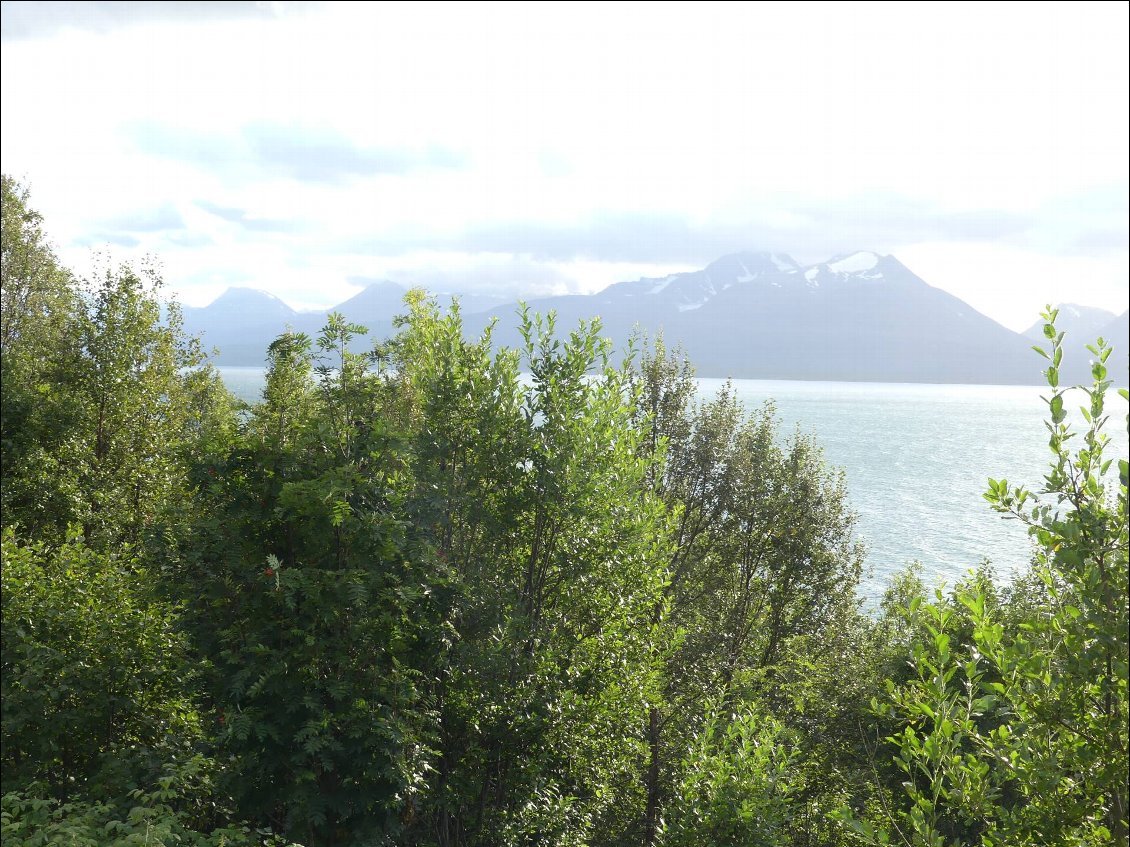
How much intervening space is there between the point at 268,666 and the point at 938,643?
8729mm

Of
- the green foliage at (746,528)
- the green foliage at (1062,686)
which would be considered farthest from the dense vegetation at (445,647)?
the green foliage at (746,528)

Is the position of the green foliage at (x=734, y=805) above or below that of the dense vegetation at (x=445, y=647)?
below

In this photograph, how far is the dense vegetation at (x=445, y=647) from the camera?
678 cm

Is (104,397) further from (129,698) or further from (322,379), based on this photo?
(322,379)

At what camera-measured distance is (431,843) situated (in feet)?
45.2

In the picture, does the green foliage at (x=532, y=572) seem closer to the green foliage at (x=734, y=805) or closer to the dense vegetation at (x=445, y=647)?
the dense vegetation at (x=445, y=647)

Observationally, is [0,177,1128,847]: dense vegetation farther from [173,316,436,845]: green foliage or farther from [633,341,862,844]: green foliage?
[633,341,862,844]: green foliage

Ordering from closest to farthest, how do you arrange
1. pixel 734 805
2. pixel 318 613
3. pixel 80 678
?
pixel 318 613
pixel 734 805
pixel 80 678

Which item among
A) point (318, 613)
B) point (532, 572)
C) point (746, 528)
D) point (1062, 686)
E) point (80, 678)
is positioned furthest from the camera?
point (746, 528)

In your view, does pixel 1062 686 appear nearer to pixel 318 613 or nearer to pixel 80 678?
pixel 318 613

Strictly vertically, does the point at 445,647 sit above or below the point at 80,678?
above

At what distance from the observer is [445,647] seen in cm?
1241

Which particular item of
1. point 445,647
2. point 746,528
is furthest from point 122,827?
point 746,528

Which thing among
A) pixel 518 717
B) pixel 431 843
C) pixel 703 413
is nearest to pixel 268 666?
pixel 518 717
